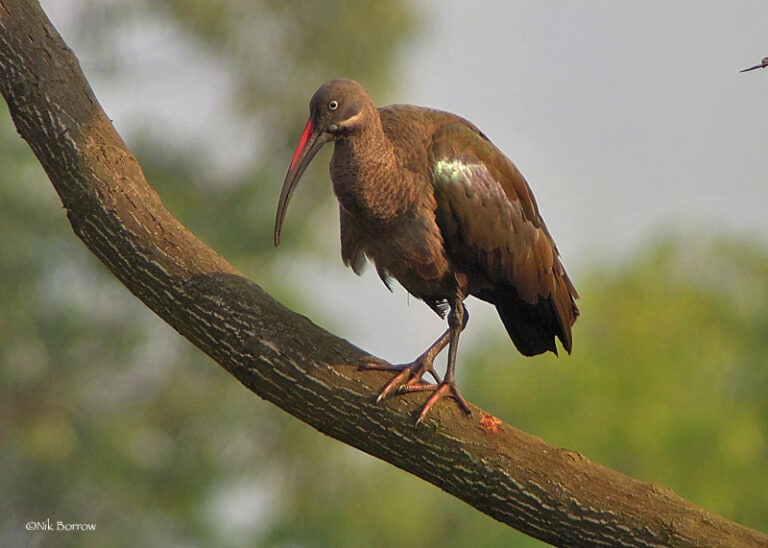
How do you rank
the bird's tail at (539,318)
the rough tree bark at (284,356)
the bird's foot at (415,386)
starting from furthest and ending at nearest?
the bird's tail at (539,318) < the bird's foot at (415,386) < the rough tree bark at (284,356)

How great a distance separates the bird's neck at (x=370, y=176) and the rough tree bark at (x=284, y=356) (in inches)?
27.5

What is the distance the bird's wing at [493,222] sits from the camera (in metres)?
5.99

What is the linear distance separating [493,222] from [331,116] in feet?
3.05

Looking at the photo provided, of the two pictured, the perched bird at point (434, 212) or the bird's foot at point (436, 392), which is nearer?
the bird's foot at point (436, 392)

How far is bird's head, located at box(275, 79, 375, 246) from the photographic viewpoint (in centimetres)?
573

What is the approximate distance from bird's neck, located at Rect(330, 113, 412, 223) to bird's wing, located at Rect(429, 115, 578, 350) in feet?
0.72

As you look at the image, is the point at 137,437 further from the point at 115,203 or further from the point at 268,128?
the point at 115,203

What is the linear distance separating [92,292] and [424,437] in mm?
15094

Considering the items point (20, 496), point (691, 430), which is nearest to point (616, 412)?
point (691, 430)

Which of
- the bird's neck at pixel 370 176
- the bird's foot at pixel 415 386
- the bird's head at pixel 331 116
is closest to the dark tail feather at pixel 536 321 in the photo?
the bird's neck at pixel 370 176

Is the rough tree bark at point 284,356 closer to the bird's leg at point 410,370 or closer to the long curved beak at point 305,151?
the bird's leg at point 410,370

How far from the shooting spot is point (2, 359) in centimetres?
1988

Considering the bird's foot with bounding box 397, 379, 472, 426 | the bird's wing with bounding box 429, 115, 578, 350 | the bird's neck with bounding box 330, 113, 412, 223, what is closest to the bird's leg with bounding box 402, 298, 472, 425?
the bird's foot with bounding box 397, 379, 472, 426

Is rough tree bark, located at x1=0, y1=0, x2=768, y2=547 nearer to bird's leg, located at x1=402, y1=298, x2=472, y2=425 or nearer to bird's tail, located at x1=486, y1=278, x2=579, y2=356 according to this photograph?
bird's leg, located at x1=402, y1=298, x2=472, y2=425
